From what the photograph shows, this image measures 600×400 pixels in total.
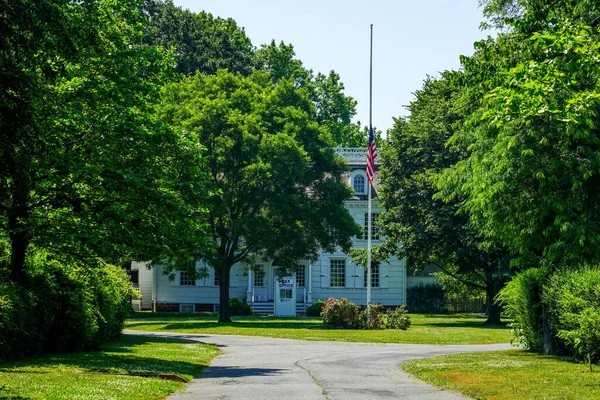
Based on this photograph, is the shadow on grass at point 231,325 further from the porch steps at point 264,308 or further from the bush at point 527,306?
the bush at point 527,306

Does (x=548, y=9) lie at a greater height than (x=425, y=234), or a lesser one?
greater

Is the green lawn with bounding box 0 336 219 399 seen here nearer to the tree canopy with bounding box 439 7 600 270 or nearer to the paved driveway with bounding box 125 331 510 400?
the paved driveway with bounding box 125 331 510 400

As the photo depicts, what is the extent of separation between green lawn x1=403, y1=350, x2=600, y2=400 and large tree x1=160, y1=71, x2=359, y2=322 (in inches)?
838

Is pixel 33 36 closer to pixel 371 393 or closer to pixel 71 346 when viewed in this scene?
pixel 371 393

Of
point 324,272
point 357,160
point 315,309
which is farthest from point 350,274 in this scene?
point 357,160

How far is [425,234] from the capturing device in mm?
48312

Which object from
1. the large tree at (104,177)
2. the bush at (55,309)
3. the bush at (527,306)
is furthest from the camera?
the bush at (527,306)

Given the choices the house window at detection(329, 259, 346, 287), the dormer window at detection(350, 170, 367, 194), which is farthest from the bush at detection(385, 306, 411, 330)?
the dormer window at detection(350, 170, 367, 194)

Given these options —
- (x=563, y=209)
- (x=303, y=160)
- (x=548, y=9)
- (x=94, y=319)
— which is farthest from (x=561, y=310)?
(x=303, y=160)

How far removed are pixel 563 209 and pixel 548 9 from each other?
17.5ft

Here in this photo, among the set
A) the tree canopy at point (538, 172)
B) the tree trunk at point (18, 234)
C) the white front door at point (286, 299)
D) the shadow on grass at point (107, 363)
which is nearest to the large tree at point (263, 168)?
the white front door at point (286, 299)

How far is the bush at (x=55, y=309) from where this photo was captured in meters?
20.0

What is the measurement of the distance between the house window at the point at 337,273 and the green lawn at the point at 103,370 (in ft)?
119

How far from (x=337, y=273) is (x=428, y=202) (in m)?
17.1
